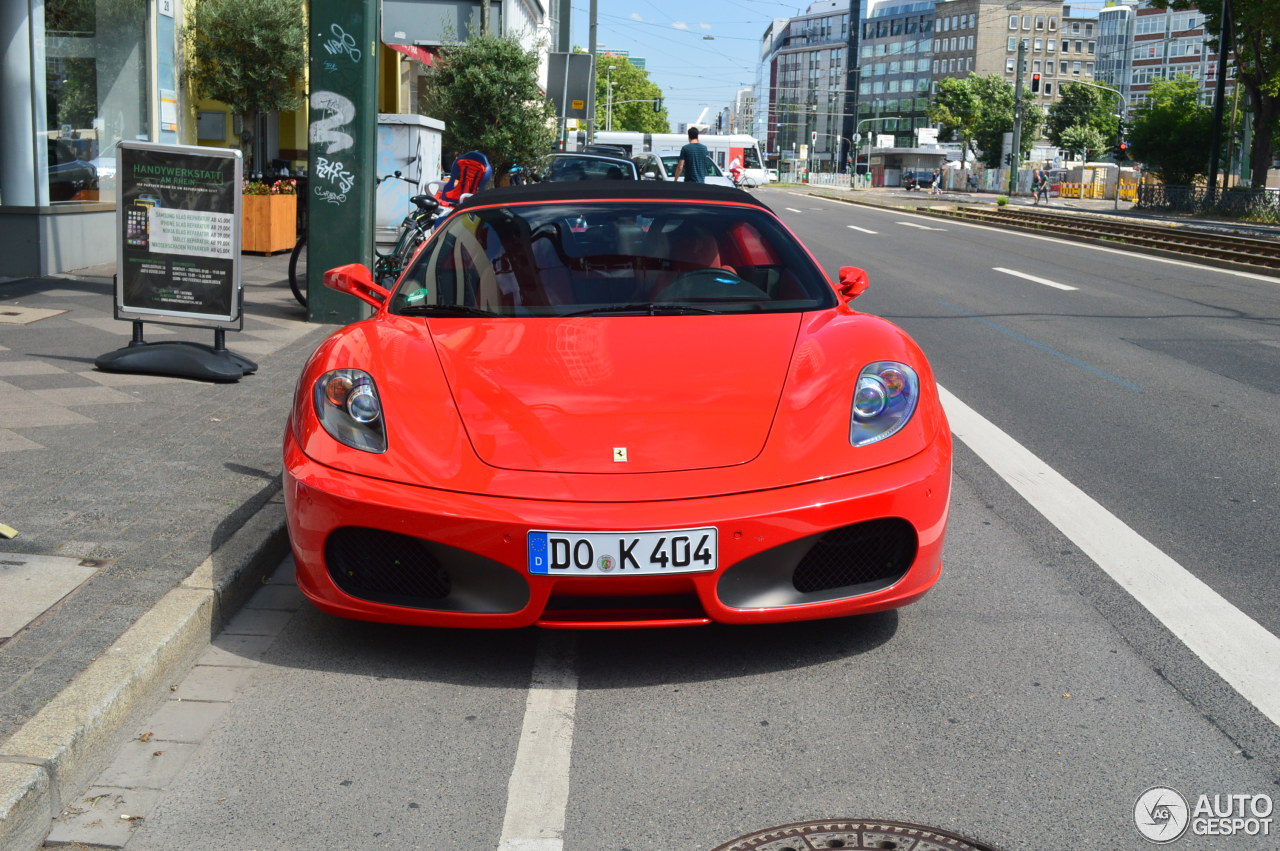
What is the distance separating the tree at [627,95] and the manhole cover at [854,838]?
136759 mm

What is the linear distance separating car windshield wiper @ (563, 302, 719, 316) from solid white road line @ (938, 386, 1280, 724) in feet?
5.53

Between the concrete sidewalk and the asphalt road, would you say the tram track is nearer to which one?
the asphalt road

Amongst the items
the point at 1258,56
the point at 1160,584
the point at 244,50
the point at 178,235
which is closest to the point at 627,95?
the point at 1258,56

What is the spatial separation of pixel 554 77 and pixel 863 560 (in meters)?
29.2

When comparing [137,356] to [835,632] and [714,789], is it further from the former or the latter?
→ [714,789]

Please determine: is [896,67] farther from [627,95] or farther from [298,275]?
[298,275]

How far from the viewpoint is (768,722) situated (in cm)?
330

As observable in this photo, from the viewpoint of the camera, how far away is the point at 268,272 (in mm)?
14109

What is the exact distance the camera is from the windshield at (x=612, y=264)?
457 centimetres

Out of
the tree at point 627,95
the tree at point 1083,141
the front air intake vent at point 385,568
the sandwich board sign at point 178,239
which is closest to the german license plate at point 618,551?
the front air intake vent at point 385,568

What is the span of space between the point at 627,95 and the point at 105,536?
473ft

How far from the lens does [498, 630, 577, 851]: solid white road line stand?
2.73m

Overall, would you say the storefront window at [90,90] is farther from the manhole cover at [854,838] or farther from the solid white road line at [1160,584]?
the manhole cover at [854,838]

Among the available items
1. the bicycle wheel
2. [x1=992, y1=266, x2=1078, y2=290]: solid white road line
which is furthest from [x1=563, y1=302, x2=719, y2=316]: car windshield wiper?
[x1=992, y1=266, x2=1078, y2=290]: solid white road line
